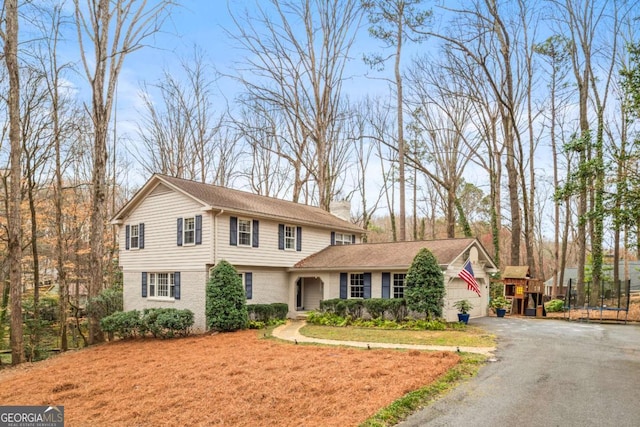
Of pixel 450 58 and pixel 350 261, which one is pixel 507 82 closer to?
pixel 450 58

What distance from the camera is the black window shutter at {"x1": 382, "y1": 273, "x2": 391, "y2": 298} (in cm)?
1931

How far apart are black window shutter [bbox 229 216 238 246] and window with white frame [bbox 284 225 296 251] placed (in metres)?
3.25

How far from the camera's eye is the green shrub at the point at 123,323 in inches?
715

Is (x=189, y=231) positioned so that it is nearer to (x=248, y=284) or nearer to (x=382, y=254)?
(x=248, y=284)

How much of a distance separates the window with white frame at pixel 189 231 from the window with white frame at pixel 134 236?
3.51 metres

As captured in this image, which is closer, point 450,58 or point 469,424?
point 469,424

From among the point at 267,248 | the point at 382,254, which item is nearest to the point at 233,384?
the point at 267,248

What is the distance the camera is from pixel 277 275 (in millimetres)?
21609

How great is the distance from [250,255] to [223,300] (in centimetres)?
267

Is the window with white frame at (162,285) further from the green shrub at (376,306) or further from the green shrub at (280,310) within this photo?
the green shrub at (376,306)

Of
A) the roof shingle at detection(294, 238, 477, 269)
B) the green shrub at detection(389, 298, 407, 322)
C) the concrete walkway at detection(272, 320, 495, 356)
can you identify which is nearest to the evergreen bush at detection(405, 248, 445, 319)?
the green shrub at detection(389, 298, 407, 322)

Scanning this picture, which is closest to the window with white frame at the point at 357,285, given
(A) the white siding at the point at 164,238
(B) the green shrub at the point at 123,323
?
(A) the white siding at the point at 164,238

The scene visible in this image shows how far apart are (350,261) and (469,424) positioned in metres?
14.3

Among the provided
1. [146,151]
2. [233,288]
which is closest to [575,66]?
[233,288]
